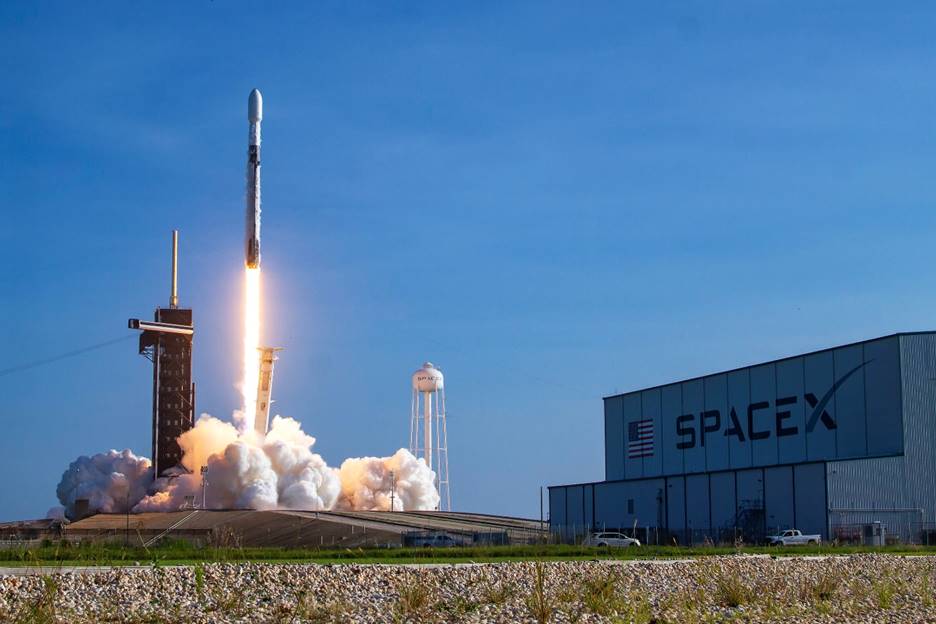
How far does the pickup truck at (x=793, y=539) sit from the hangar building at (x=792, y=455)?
1485 millimetres

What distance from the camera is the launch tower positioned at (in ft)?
315

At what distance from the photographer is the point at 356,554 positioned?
43.0 meters

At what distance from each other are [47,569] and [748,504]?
4297cm

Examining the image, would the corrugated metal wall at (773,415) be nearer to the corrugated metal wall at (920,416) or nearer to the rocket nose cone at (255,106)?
the corrugated metal wall at (920,416)

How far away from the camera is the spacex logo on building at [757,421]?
6712 centimetres

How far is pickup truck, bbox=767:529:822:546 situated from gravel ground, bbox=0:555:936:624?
24124mm

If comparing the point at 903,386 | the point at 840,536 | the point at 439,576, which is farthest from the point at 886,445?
the point at 439,576

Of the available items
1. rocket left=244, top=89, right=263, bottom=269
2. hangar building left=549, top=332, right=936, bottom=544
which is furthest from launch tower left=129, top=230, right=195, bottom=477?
hangar building left=549, top=332, right=936, bottom=544

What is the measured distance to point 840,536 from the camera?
192ft

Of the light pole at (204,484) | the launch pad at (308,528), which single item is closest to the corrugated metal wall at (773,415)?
the launch pad at (308,528)

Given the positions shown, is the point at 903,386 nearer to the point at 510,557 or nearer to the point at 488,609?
the point at 510,557

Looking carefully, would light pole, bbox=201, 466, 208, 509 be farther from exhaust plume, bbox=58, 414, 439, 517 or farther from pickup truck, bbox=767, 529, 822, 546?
pickup truck, bbox=767, 529, 822, 546

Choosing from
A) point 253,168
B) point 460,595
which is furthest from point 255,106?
point 460,595

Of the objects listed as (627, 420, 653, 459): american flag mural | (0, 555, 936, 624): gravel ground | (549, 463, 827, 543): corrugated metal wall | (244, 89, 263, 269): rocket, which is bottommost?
(0, 555, 936, 624): gravel ground
